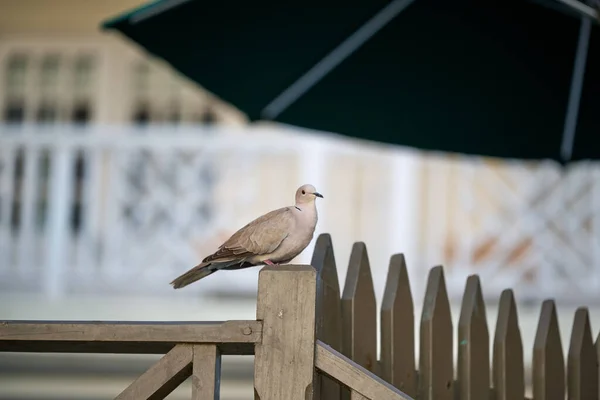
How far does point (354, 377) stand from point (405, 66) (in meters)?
2.10

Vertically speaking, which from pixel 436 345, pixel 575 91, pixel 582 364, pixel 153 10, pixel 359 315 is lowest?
pixel 582 364

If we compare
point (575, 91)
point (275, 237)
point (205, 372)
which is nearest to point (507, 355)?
point (275, 237)

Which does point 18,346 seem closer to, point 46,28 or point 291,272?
point 291,272

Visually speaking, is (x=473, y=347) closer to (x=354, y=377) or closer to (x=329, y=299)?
(x=329, y=299)

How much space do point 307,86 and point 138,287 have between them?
9.62 ft

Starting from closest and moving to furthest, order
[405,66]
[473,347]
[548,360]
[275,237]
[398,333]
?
[275,237] → [398,333] → [473,347] → [548,360] → [405,66]

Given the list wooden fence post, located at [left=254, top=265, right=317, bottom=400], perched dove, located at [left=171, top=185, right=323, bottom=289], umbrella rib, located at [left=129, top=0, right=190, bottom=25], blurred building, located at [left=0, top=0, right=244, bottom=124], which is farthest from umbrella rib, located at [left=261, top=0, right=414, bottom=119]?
blurred building, located at [left=0, top=0, right=244, bottom=124]

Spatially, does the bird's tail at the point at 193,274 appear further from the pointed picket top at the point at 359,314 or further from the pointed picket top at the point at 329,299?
the pointed picket top at the point at 359,314

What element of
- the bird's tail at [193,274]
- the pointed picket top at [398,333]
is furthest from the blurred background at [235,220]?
the bird's tail at [193,274]

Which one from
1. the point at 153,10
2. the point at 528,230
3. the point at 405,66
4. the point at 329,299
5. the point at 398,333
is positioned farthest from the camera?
the point at 528,230

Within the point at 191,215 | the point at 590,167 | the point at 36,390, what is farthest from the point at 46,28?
the point at 590,167

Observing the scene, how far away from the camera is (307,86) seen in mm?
4168

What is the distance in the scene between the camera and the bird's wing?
2.40m

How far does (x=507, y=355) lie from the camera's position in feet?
10.6
